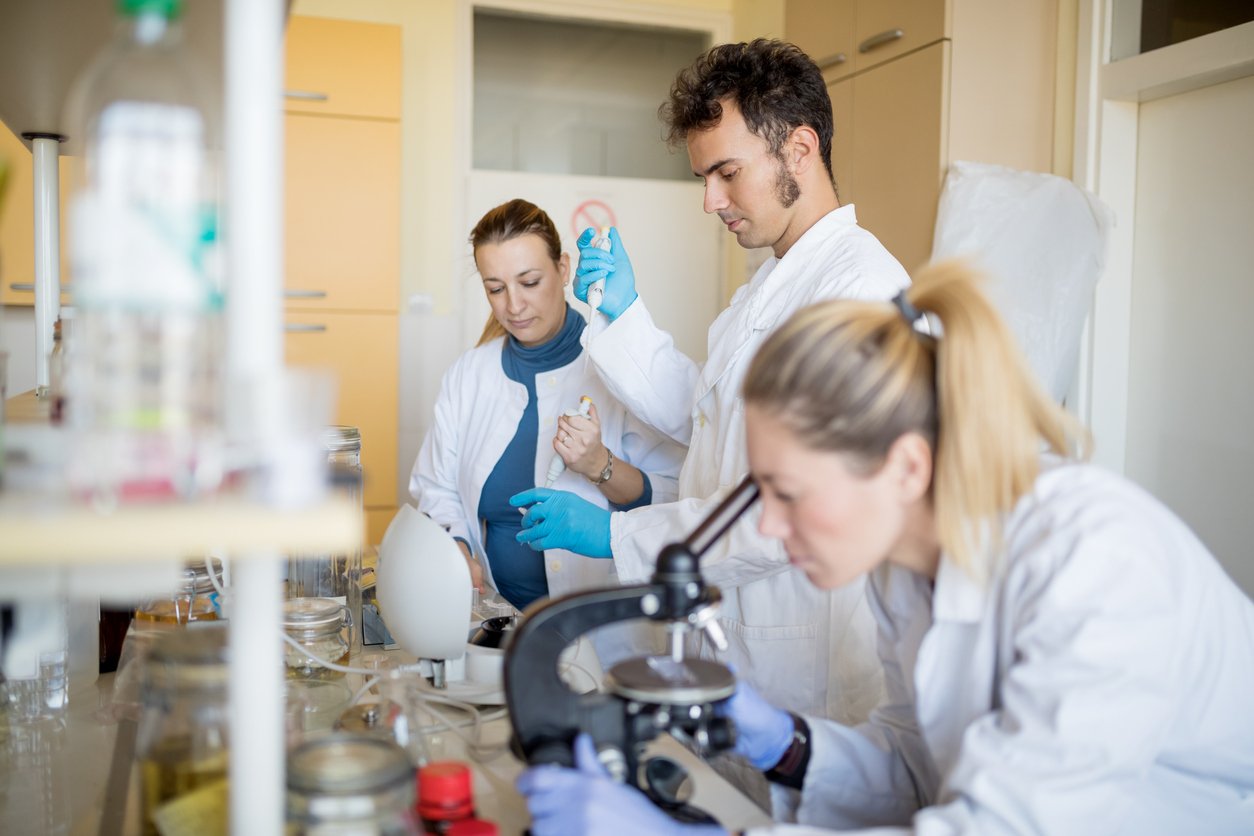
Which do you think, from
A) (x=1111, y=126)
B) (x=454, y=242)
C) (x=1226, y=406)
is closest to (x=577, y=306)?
(x=454, y=242)

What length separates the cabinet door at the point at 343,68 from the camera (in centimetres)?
328

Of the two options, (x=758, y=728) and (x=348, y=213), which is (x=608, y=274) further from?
(x=348, y=213)

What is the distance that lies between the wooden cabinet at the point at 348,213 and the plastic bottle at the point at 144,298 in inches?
106

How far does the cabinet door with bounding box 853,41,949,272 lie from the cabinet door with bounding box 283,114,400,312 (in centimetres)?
144

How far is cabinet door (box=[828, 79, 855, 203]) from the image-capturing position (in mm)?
3150

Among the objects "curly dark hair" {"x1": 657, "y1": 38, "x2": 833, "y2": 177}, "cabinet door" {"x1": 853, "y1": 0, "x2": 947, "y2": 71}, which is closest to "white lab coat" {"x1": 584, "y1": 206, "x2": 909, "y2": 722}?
"curly dark hair" {"x1": 657, "y1": 38, "x2": 833, "y2": 177}

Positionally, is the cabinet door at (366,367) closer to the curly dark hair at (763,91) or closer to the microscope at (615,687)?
the curly dark hair at (763,91)

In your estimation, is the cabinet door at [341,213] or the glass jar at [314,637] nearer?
the glass jar at [314,637]

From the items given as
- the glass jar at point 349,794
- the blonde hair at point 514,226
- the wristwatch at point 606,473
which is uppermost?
the blonde hair at point 514,226

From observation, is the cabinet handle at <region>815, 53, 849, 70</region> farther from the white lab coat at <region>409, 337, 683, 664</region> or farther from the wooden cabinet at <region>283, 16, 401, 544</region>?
the white lab coat at <region>409, 337, 683, 664</region>

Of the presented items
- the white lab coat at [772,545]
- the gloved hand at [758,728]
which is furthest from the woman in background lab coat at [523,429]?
the gloved hand at [758,728]

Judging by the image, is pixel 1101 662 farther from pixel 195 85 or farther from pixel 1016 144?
pixel 1016 144

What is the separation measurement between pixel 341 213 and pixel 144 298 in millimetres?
2832

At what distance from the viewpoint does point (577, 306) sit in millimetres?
3902
